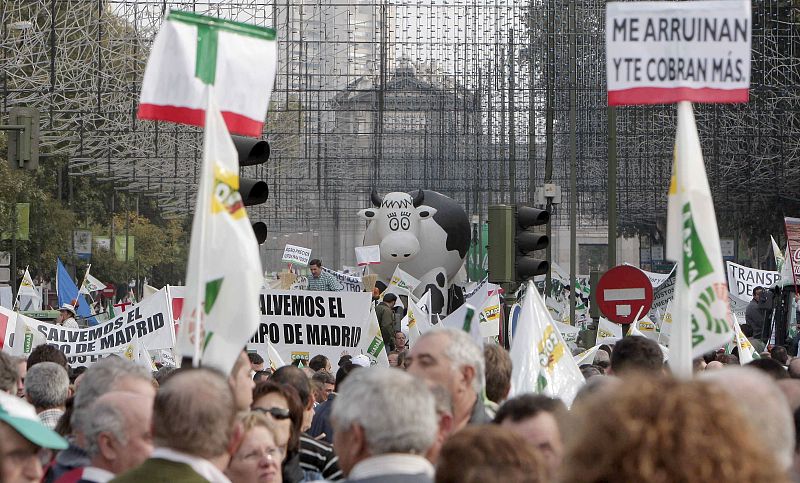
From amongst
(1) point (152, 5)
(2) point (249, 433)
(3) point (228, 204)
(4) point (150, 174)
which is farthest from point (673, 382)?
(4) point (150, 174)

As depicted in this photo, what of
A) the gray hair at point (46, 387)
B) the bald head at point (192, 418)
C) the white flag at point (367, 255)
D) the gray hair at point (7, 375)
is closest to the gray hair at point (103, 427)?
the bald head at point (192, 418)

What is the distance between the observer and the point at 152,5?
37.7 m

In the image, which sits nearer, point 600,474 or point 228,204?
point 600,474

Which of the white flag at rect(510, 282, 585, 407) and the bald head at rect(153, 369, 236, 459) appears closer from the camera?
the bald head at rect(153, 369, 236, 459)

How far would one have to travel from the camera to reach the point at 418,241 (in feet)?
105

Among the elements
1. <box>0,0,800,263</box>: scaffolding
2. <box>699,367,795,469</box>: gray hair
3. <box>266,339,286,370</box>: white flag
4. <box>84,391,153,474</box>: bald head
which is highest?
<box>0,0,800,263</box>: scaffolding

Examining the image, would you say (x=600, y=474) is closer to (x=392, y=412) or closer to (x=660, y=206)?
(x=392, y=412)

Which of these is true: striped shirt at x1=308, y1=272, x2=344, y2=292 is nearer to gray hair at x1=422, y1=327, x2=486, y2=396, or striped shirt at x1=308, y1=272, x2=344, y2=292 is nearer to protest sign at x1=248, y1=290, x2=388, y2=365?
protest sign at x1=248, y1=290, x2=388, y2=365

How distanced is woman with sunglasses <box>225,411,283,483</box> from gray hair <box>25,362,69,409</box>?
203 centimetres

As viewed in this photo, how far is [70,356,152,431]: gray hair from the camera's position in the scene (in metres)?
5.39

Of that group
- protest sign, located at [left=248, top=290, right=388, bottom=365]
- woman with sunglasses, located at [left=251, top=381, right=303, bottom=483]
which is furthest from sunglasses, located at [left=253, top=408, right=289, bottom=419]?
protest sign, located at [left=248, top=290, right=388, bottom=365]

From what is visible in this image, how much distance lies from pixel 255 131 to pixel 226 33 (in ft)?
1.39

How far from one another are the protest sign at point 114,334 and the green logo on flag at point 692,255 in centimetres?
785

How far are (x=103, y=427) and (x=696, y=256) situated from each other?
8.16 feet
